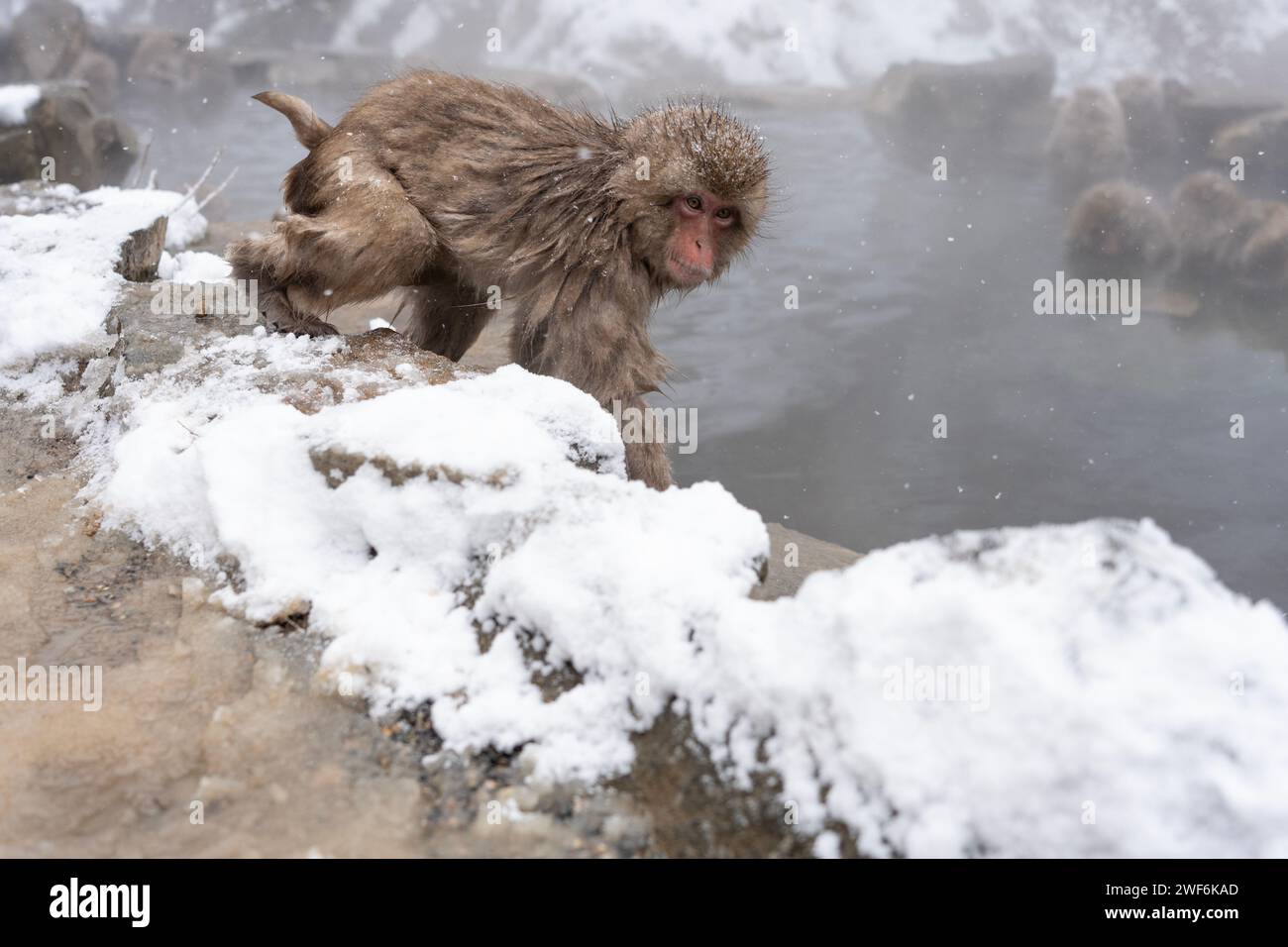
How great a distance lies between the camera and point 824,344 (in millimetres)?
11852

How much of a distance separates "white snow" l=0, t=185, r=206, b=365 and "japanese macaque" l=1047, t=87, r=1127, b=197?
1383 centimetres

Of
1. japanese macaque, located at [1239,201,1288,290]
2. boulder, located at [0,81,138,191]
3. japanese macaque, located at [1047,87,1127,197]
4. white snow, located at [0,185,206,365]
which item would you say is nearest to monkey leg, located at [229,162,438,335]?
white snow, located at [0,185,206,365]

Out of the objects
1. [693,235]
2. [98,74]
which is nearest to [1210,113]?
[693,235]

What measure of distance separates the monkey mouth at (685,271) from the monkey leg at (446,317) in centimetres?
84

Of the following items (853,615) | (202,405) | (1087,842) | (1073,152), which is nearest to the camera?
(1087,842)

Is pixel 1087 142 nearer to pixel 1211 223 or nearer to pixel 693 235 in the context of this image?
pixel 1211 223

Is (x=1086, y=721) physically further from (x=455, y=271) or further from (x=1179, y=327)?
(x=1179, y=327)

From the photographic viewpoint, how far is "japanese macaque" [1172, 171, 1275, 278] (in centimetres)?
1120

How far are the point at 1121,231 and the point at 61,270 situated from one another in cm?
1130

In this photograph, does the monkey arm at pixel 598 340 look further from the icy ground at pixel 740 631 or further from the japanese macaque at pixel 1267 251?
the japanese macaque at pixel 1267 251

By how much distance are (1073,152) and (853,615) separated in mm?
16295

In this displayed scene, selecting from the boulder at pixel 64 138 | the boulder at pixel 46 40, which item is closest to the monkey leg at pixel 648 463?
the boulder at pixel 64 138

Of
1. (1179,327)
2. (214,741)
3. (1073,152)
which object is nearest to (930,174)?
(1073,152)

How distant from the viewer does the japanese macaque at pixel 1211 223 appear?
11.2 metres
